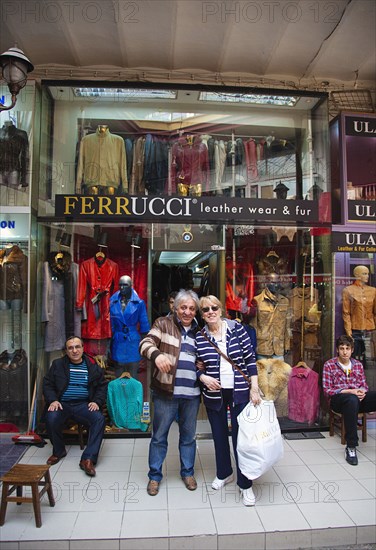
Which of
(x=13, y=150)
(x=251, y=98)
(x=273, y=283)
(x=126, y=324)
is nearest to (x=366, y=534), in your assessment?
(x=273, y=283)

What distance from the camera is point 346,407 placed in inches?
173

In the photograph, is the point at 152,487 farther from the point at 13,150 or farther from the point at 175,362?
the point at 13,150

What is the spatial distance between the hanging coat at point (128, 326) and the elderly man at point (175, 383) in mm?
1472

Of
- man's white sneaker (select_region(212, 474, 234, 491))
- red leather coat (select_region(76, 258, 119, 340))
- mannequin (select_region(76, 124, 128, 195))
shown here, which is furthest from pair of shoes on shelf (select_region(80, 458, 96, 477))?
mannequin (select_region(76, 124, 128, 195))

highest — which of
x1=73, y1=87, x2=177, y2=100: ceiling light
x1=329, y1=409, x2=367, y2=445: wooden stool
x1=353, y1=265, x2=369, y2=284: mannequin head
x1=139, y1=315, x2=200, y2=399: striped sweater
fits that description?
x1=73, y1=87, x2=177, y2=100: ceiling light

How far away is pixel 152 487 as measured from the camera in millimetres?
3561

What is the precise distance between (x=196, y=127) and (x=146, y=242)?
6.32 feet

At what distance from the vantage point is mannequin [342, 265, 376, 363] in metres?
5.34

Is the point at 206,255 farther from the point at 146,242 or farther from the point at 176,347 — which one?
the point at 176,347

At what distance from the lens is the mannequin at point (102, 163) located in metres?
5.50

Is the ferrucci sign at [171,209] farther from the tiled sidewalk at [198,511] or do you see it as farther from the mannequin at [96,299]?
the tiled sidewalk at [198,511]

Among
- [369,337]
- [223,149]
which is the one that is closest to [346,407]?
[369,337]

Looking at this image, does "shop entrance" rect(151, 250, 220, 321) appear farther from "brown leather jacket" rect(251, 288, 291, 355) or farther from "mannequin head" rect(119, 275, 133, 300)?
"brown leather jacket" rect(251, 288, 291, 355)

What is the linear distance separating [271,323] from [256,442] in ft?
7.61
